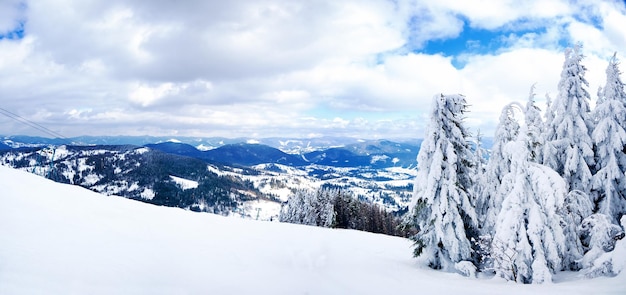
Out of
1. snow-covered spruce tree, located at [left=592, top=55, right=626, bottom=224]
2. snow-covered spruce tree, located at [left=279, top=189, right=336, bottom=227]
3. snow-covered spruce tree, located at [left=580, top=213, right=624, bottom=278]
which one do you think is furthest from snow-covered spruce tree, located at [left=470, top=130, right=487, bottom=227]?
snow-covered spruce tree, located at [left=279, top=189, right=336, bottom=227]

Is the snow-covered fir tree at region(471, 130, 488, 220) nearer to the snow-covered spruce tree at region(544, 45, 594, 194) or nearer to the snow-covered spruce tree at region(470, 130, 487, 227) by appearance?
the snow-covered spruce tree at region(470, 130, 487, 227)

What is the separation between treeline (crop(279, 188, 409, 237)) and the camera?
207 feet

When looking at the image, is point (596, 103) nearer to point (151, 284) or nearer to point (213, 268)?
point (213, 268)

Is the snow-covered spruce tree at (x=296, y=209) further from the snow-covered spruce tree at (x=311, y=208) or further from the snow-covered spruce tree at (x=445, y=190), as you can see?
the snow-covered spruce tree at (x=445, y=190)

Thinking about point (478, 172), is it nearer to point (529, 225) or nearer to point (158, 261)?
point (529, 225)

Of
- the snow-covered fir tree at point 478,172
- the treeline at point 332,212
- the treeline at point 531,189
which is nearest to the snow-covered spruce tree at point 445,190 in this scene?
the treeline at point 531,189

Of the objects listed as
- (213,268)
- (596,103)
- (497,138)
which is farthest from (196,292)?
(596,103)

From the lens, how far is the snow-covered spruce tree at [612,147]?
16.9 meters

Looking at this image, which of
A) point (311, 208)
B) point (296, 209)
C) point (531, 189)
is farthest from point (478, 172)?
point (296, 209)

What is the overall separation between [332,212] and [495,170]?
45.3 meters

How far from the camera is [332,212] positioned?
6225 cm

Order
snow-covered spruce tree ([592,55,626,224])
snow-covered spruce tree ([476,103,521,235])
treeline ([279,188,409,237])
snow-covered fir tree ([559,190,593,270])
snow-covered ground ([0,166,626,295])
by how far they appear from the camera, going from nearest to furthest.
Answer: snow-covered ground ([0,166,626,295])
snow-covered fir tree ([559,190,593,270])
snow-covered spruce tree ([592,55,626,224])
snow-covered spruce tree ([476,103,521,235])
treeline ([279,188,409,237])

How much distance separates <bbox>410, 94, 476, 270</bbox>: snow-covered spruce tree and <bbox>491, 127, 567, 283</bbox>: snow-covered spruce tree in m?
2.18

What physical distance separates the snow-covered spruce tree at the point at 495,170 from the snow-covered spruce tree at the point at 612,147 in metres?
4.11
